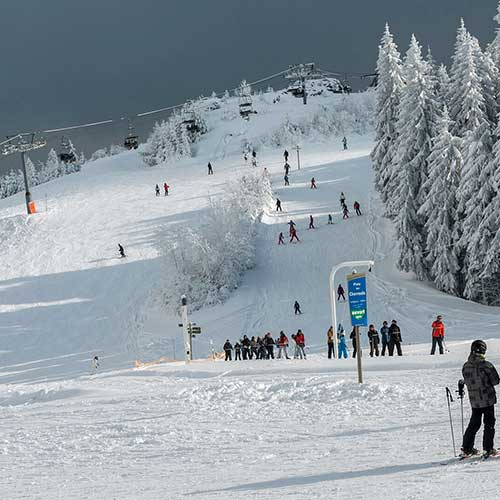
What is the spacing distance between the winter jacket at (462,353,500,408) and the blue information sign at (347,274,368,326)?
759 centimetres

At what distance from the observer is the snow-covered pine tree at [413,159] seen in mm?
41469

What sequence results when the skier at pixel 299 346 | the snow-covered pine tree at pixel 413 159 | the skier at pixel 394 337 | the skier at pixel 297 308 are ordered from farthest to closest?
the snow-covered pine tree at pixel 413 159
the skier at pixel 297 308
the skier at pixel 299 346
the skier at pixel 394 337

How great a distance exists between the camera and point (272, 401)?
16422 millimetres

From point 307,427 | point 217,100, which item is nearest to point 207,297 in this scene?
point 307,427

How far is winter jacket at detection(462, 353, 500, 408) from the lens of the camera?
984cm

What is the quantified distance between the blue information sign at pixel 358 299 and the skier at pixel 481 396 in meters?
7.61

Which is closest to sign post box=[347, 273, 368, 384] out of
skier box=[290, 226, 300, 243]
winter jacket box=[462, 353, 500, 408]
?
winter jacket box=[462, 353, 500, 408]

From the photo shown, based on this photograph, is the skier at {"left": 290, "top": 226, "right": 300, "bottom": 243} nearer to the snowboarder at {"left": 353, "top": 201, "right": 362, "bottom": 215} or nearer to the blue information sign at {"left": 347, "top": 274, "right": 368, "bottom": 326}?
the snowboarder at {"left": 353, "top": 201, "right": 362, "bottom": 215}

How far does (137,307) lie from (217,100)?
11901 centimetres

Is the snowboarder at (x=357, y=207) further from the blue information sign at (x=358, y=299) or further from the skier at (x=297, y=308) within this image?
the blue information sign at (x=358, y=299)

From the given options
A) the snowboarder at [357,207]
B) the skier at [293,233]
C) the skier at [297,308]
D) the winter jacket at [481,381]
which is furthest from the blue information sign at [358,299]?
the snowboarder at [357,207]

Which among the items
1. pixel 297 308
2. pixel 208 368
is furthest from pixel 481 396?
pixel 297 308

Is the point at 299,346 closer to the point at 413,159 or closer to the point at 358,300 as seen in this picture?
the point at 358,300

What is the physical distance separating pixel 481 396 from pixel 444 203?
30.9 meters
